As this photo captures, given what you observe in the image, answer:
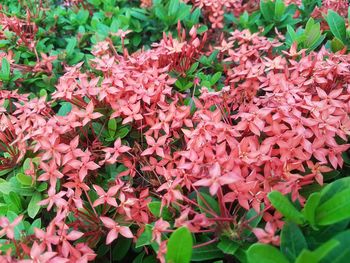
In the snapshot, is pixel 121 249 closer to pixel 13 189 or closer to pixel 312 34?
pixel 13 189

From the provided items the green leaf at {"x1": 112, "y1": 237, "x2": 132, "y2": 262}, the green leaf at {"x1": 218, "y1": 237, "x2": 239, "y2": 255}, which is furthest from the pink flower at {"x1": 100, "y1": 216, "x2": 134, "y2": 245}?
the green leaf at {"x1": 218, "y1": 237, "x2": 239, "y2": 255}

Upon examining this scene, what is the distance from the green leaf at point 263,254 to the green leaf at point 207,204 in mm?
203

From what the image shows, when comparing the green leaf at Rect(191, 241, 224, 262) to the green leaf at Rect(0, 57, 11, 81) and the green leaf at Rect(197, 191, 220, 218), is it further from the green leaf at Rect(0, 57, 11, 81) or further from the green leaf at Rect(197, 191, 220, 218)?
the green leaf at Rect(0, 57, 11, 81)

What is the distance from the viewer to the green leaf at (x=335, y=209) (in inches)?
42.8

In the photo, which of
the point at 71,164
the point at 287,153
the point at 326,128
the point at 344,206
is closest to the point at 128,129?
the point at 71,164

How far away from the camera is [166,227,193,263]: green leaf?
108 centimetres

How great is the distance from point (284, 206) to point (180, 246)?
31cm

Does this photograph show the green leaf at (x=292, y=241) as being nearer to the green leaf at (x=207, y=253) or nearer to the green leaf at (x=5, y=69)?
the green leaf at (x=207, y=253)

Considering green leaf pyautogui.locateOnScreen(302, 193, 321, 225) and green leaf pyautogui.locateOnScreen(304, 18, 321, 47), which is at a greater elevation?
green leaf pyautogui.locateOnScreen(304, 18, 321, 47)

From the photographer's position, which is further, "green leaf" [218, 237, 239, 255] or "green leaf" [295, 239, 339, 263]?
"green leaf" [218, 237, 239, 255]

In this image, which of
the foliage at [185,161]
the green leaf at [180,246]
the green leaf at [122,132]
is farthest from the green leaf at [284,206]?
the green leaf at [122,132]

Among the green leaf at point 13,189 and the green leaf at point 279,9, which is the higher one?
the green leaf at point 279,9

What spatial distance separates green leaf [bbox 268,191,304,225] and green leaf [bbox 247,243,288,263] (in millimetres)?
120

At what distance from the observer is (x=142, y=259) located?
1.37 meters
